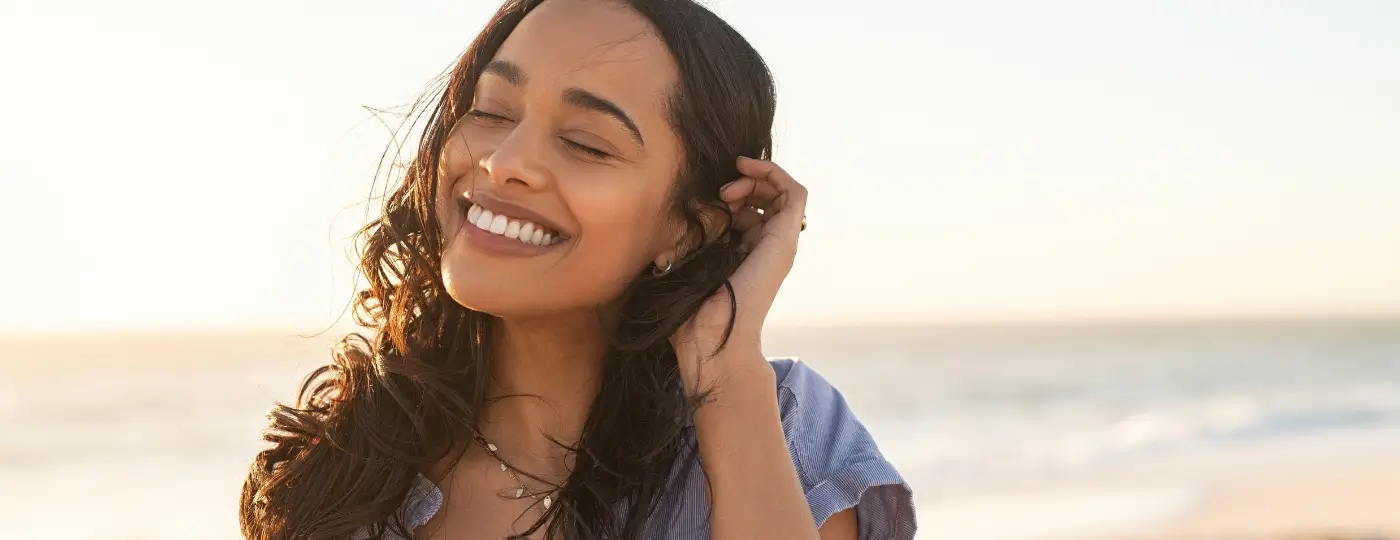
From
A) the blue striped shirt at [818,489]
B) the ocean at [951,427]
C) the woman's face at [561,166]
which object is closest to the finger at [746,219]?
the woman's face at [561,166]

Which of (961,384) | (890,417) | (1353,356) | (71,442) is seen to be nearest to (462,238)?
(71,442)

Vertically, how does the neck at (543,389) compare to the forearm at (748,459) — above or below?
below

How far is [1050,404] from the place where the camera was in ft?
67.9

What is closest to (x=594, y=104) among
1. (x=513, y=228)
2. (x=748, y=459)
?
(x=513, y=228)

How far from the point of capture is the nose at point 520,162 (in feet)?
8.54

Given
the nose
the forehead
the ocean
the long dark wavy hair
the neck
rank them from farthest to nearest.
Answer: the ocean
the neck
the long dark wavy hair
the forehead
the nose

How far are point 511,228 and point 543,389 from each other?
0.53 metres

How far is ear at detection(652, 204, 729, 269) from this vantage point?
2.91m

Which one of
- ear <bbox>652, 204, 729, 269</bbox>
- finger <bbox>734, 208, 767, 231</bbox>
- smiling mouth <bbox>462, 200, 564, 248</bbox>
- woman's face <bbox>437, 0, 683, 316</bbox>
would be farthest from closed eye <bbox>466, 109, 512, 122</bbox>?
finger <bbox>734, 208, 767, 231</bbox>

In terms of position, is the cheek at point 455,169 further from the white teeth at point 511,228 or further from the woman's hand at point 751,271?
the woman's hand at point 751,271

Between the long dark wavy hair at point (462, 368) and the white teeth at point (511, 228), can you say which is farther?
the long dark wavy hair at point (462, 368)

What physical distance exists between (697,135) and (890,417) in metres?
15.2

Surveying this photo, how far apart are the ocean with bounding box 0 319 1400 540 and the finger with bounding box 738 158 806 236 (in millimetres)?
1219

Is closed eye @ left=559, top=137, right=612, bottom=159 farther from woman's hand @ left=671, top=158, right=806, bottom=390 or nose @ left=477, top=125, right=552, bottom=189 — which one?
woman's hand @ left=671, top=158, right=806, bottom=390
